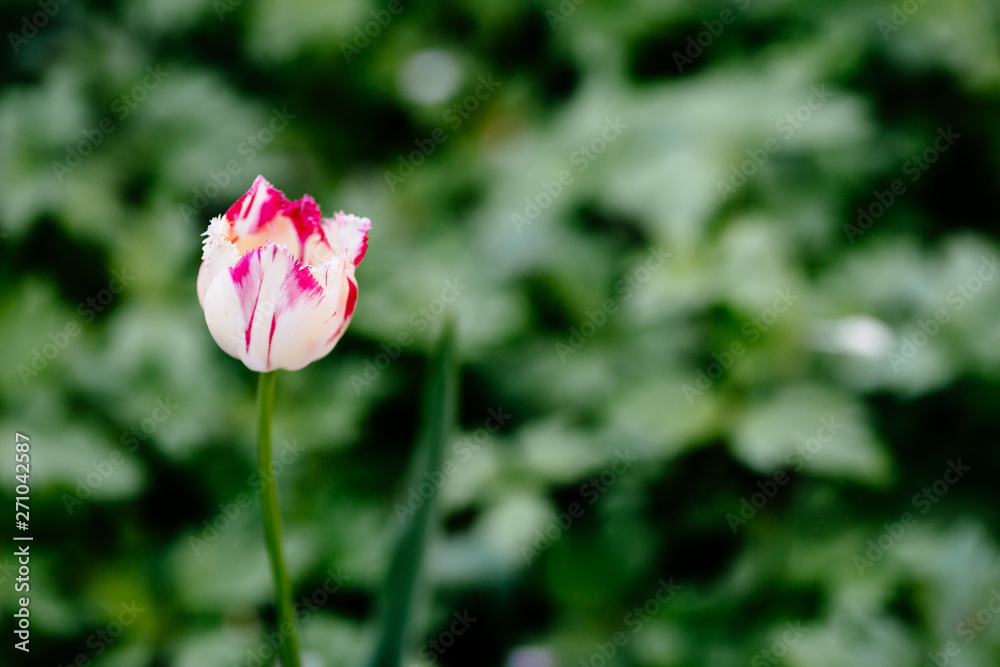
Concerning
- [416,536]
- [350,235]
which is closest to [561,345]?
[416,536]

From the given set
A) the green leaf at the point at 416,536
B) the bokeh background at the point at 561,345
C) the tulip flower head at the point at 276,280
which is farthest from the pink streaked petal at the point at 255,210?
the bokeh background at the point at 561,345

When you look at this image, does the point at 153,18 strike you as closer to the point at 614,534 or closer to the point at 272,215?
the point at 272,215

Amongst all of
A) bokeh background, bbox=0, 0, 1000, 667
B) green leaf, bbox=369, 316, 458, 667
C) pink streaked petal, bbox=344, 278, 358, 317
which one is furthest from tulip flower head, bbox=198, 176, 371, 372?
bokeh background, bbox=0, 0, 1000, 667

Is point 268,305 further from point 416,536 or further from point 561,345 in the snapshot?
point 561,345

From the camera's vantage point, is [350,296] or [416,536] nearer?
[350,296]

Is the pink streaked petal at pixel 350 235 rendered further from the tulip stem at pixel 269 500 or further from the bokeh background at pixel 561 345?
the bokeh background at pixel 561 345

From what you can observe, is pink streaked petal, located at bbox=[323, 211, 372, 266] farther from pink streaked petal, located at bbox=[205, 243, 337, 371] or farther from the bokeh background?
the bokeh background
